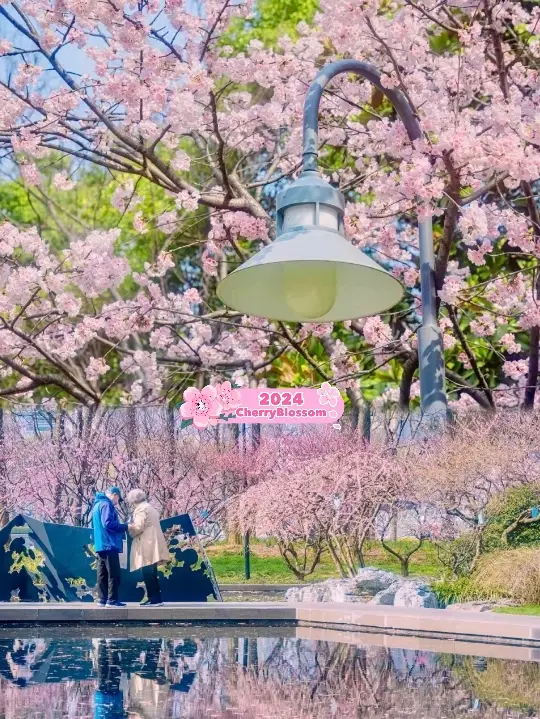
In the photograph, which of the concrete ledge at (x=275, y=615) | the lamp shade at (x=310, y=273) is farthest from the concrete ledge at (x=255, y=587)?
the lamp shade at (x=310, y=273)

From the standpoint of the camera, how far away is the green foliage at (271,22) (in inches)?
995

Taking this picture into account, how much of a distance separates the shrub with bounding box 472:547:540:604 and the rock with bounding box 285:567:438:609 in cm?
88

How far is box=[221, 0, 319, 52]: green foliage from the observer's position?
995 inches

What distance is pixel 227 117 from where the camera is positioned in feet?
48.2

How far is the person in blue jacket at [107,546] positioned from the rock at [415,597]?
128 inches

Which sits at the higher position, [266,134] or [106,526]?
[266,134]

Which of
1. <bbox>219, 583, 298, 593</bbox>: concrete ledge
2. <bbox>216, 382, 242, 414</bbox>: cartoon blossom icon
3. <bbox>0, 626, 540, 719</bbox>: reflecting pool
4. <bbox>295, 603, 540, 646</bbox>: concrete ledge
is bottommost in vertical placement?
<bbox>0, 626, 540, 719</bbox>: reflecting pool

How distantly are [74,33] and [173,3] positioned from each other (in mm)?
1191

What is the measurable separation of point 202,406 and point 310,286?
33.2ft

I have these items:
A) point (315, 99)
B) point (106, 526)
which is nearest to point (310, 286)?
point (315, 99)

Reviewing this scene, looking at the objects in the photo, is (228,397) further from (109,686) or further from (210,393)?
(109,686)

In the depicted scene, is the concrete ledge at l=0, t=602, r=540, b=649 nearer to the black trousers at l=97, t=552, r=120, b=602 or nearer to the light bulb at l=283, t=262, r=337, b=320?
the black trousers at l=97, t=552, r=120, b=602

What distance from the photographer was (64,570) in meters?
13.3

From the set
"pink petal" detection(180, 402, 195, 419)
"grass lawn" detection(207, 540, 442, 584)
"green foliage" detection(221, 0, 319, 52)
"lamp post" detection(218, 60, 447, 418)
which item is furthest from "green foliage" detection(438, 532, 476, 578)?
"green foliage" detection(221, 0, 319, 52)
